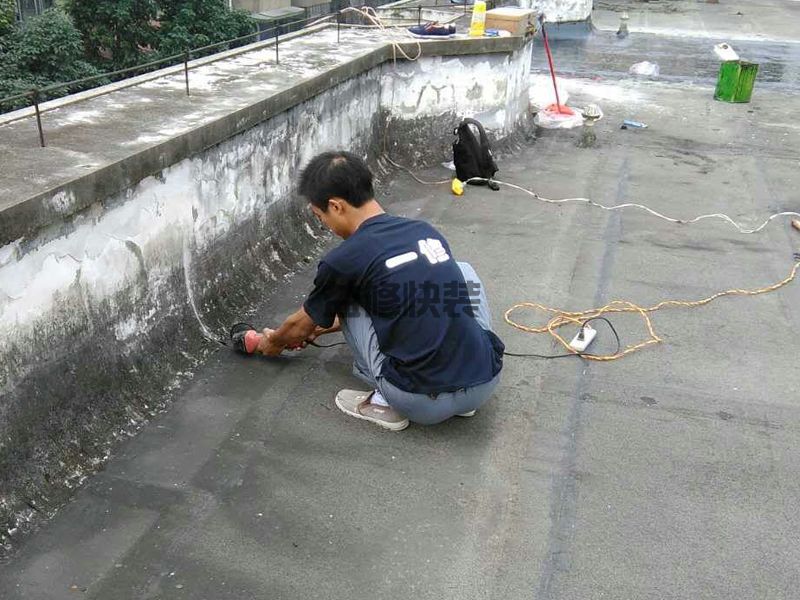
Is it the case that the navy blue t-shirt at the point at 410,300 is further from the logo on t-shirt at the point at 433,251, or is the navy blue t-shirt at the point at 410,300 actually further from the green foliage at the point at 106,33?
the green foliage at the point at 106,33

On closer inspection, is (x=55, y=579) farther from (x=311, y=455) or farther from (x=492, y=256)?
(x=492, y=256)

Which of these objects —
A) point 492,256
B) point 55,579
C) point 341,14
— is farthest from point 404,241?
point 341,14

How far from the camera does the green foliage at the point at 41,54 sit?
30.4 feet

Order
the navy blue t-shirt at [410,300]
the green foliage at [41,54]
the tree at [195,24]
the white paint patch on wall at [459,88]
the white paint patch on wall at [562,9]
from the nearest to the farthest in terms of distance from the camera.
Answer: the navy blue t-shirt at [410,300] < the white paint patch on wall at [459,88] < the green foliage at [41,54] < the tree at [195,24] < the white paint patch on wall at [562,9]

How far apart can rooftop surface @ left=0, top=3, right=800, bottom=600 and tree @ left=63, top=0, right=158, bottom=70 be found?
8130mm

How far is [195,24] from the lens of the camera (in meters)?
12.0

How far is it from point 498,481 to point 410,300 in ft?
2.70

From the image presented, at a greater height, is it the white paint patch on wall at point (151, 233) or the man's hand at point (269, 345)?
the white paint patch on wall at point (151, 233)

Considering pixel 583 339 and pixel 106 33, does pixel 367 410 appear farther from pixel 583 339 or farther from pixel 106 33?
pixel 106 33

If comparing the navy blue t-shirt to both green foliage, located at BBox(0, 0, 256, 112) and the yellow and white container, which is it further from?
green foliage, located at BBox(0, 0, 256, 112)

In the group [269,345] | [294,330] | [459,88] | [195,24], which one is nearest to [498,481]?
[294,330]

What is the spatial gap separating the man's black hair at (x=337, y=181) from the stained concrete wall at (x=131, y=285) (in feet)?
2.79

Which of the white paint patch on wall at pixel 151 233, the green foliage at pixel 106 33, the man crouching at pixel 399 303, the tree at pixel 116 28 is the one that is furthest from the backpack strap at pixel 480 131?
the tree at pixel 116 28

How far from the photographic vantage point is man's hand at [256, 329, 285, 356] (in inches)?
152
